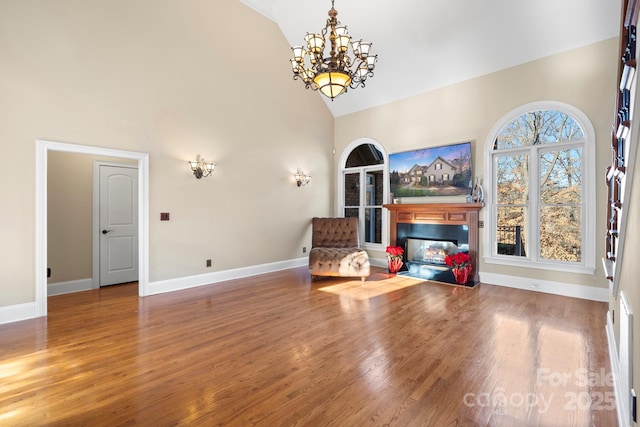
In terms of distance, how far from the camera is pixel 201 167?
488cm

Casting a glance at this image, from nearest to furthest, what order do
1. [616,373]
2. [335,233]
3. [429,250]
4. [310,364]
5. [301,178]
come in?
[616,373] → [310,364] → [429,250] → [335,233] → [301,178]

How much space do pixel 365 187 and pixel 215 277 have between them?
3927 millimetres

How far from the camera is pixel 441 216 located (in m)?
5.51

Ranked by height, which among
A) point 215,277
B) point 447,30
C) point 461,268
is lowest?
point 215,277

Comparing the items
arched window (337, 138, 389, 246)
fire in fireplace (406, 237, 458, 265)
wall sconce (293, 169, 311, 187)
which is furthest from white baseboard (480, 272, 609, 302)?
wall sconce (293, 169, 311, 187)

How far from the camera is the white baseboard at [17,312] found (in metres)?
3.29

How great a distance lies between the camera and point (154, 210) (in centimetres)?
444

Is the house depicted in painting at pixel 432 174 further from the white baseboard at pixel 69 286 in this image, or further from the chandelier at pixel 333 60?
the white baseboard at pixel 69 286

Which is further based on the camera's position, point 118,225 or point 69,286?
point 118,225

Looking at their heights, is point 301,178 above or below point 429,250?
above

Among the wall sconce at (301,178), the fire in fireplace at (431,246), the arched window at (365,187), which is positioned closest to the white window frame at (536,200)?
the fire in fireplace at (431,246)

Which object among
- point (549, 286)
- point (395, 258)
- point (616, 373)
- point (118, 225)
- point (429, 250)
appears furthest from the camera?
point (429, 250)

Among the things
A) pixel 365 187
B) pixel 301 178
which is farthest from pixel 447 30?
pixel 301 178

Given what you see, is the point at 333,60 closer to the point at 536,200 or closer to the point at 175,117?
the point at 175,117
